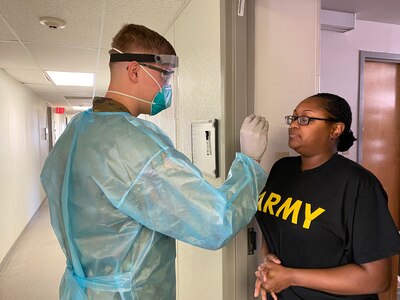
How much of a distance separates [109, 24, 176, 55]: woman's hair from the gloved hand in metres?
0.42

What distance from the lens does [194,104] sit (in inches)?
65.9

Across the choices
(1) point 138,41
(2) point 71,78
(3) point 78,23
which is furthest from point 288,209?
(2) point 71,78

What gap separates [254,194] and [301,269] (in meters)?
0.28

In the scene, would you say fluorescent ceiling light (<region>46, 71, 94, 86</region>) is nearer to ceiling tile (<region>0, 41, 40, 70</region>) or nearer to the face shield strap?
ceiling tile (<region>0, 41, 40, 70</region>)

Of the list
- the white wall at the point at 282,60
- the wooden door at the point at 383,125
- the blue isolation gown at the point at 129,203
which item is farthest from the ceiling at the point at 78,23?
the blue isolation gown at the point at 129,203

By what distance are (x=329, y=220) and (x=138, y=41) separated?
0.86 meters

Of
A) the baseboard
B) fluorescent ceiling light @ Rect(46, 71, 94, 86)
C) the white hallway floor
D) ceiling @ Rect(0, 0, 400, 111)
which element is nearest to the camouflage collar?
ceiling @ Rect(0, 0, 400, 111)

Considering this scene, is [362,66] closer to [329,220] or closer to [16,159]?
[329,220]

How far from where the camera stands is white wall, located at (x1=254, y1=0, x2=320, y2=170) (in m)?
1.24

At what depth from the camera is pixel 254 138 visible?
106 cm

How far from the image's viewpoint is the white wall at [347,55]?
8.47 feet

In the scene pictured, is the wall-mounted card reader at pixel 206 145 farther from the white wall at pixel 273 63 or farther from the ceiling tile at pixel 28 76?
the ceiling tile at pixel 28 76

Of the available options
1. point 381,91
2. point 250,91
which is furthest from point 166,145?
point 381,91

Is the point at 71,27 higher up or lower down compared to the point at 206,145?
higher up
